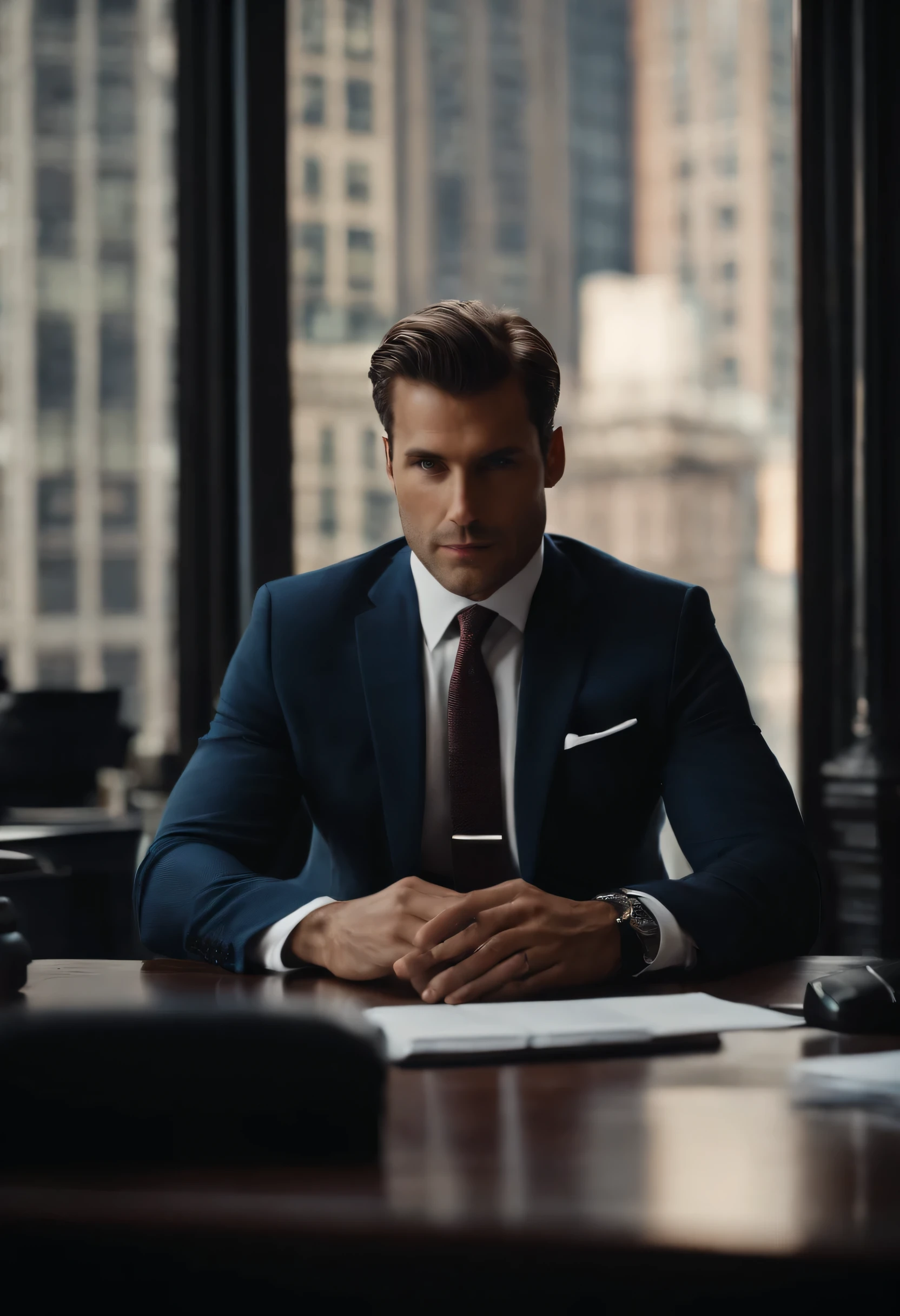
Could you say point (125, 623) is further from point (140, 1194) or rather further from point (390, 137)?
point (140, 1194)

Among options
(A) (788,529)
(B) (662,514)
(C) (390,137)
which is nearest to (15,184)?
(C) (390,137)

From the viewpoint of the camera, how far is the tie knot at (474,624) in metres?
1.72

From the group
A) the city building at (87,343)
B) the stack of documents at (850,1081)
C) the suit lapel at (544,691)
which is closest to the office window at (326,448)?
the city building at (87,343)

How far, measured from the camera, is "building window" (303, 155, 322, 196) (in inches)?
125

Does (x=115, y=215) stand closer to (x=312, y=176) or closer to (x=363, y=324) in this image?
(x=312, y=176)

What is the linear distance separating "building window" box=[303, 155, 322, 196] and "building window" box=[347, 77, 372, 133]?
0.44ft

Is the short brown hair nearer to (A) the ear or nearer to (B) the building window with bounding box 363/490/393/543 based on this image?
(A) the ear

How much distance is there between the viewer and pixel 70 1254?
0.67 metres

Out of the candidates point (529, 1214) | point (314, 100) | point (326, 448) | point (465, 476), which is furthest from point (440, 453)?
point (314, 100)

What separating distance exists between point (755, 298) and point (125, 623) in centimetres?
181

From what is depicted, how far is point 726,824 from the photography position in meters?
1.60

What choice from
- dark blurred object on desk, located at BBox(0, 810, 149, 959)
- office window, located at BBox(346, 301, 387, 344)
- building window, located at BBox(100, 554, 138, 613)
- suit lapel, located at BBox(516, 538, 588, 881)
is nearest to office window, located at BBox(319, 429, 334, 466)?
office window, located at BBox(346, 301, 387, 344)

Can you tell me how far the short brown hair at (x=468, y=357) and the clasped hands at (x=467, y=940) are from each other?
0.68 metres

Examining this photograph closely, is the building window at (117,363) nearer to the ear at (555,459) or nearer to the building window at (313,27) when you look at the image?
the building window at (313,27)
